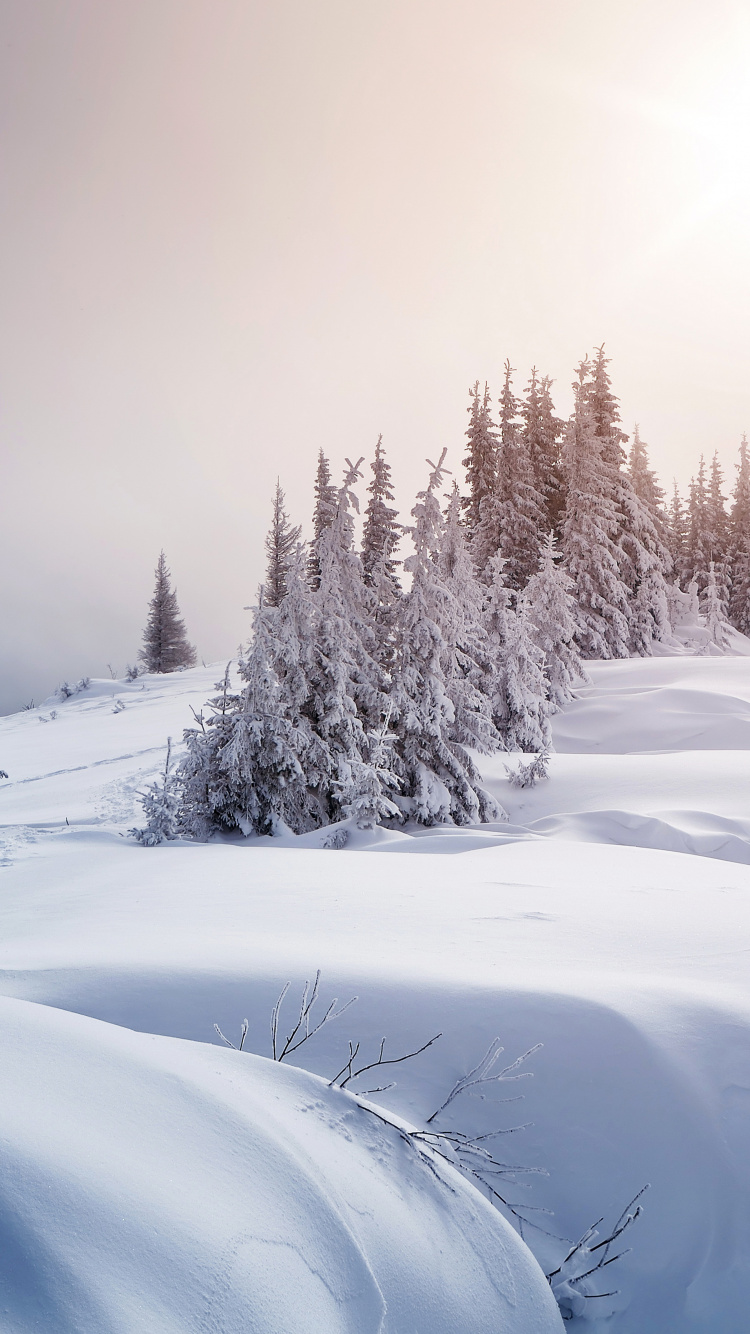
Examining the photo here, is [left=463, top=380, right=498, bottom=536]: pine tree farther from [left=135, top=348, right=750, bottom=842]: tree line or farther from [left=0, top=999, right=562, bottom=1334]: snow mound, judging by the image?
[left=0, top=999, right=562, bottom=1334]: snow mound

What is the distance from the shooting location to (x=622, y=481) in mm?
29094

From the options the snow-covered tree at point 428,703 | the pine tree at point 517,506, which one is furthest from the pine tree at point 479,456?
the snow-covered tree at point 428,703

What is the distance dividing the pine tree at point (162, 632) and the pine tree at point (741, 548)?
103ft

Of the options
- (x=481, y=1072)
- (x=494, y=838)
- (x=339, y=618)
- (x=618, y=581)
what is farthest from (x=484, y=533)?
(x=481, y=1072)

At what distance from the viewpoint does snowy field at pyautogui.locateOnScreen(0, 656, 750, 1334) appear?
1401mm

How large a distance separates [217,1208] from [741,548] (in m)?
41.5

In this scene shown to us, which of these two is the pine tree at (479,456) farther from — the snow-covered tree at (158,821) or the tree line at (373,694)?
the snow-covered tree at (158,821)

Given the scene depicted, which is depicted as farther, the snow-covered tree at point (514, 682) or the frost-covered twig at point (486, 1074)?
the snow-covered tree at point (514, 682)

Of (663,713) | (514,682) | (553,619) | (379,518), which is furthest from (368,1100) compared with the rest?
(379,518)

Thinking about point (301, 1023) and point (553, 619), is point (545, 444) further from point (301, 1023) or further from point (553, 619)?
point (301, 1023)

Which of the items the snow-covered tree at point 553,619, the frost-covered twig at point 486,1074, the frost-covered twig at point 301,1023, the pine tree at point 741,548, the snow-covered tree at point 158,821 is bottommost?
the snow-covered tree at point 158,821

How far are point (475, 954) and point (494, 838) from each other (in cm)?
431

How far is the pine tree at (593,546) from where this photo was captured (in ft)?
85.3

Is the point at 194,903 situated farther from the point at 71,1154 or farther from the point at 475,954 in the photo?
the point at 71,1154
